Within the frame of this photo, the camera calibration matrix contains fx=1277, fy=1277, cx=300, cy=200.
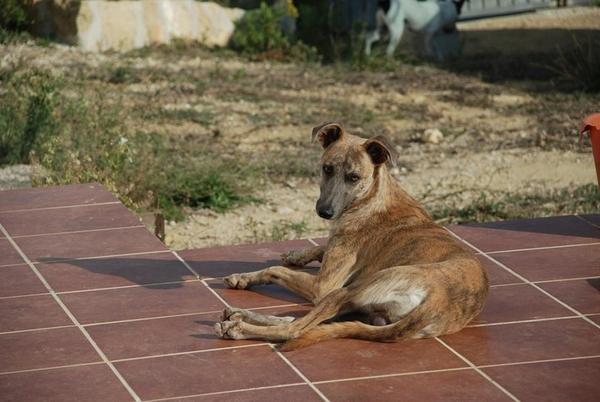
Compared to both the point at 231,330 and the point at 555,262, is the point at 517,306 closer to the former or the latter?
the point at 555,262

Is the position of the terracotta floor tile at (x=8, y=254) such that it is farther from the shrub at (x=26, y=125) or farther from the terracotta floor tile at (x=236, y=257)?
the shrub at (x=26, y=125)

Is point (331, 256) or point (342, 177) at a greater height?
point (342, 177)

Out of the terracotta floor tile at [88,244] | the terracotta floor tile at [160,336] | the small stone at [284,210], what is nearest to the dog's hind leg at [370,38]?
the small stone at [284,210]

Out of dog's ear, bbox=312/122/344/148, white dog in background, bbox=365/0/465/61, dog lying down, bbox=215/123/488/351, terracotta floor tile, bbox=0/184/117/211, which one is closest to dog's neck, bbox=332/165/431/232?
dog lying down, bbox=215/123/488/351

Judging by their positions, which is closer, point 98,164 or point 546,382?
point 546,382

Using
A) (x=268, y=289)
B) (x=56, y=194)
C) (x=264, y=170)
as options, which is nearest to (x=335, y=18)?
(x=264, y=170)

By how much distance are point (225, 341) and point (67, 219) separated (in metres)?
2.29

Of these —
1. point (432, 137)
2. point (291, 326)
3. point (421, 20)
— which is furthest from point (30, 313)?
point (421, 20)

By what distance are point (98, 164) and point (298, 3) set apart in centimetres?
809

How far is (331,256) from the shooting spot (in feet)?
19.8

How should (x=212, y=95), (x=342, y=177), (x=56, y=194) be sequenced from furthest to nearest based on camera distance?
(x=212, y=95) < (x=56, y=194) < (x=342, y=177)

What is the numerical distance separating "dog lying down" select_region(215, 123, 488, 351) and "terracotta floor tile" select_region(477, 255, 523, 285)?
571 millimetres

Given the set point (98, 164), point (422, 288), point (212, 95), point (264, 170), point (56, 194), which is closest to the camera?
point (422, 288)

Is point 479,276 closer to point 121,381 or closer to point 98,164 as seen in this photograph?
point 121,381
